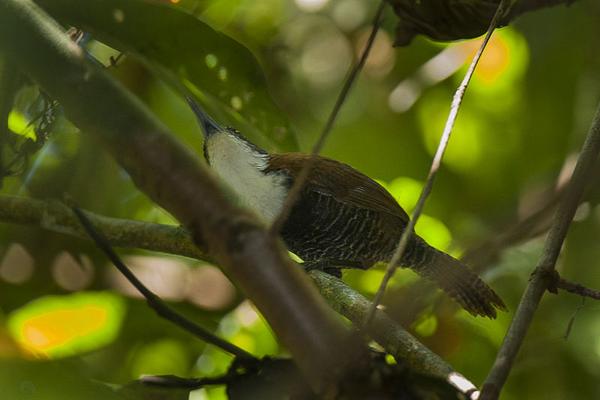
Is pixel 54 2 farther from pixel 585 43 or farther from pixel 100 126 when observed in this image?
pixel 585 43

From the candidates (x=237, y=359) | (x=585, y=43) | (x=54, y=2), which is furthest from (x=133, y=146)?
(x=585, y=43)

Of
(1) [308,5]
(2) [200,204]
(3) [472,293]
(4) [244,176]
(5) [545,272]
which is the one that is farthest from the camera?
(1) [308,5]

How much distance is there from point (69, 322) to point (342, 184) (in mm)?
943

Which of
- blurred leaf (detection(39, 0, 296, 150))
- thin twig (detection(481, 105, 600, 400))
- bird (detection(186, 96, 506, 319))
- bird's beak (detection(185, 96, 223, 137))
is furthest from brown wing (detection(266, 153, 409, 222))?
thin twig (detection(481, 105, 600, 400))

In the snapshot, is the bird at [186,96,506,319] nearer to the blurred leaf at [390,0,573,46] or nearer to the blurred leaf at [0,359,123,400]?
the blurred leaf at [390,0,573,46]

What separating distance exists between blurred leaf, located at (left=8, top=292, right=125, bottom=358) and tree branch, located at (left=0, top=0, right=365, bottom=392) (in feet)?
5.92

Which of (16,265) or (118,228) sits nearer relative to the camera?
(118,228)

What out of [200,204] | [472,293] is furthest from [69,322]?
[200,204]

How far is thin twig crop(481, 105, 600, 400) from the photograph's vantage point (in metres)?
1.20

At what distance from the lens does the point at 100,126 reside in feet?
3.32

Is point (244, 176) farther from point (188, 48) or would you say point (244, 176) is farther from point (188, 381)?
point (188, 381)

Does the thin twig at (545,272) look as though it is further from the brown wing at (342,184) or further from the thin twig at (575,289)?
the brown wing at (342,184)

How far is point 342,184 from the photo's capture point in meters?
2.93

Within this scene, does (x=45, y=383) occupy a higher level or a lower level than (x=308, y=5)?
lower
